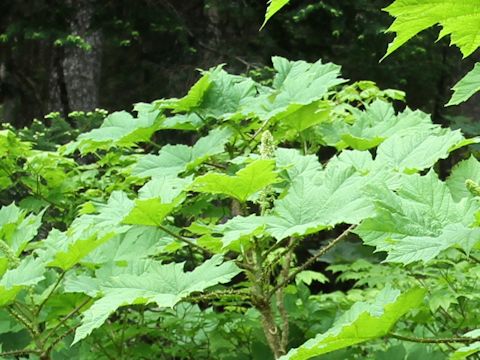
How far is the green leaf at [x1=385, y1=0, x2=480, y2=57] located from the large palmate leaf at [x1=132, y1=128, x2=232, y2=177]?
1290 millimetres

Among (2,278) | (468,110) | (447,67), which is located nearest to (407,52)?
(447,67)

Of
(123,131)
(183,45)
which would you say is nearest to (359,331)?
(123,131)

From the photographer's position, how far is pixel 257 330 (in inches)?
108

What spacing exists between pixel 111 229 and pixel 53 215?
5.23 ft

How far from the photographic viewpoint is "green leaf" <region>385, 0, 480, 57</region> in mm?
1138

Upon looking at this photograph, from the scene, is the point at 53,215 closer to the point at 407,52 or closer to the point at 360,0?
the point at 360,0

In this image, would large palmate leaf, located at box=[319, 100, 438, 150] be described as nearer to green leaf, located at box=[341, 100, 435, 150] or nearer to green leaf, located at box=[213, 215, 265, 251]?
green leaf, located at box=[341, 100, 435, 150]

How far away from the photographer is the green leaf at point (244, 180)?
184 centimetres

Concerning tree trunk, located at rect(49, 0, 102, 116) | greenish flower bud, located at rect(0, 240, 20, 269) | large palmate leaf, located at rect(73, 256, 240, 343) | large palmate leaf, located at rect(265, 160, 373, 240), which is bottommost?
tree trunk, located at rect(49, 0, 102, 116)

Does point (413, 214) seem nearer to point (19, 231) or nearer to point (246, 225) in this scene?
point (246, 225)

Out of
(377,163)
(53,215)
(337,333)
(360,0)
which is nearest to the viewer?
(337,333)

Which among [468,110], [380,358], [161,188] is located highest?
[161,188]

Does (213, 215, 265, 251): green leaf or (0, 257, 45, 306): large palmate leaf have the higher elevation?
(213, 215, 265, 251): green leaf

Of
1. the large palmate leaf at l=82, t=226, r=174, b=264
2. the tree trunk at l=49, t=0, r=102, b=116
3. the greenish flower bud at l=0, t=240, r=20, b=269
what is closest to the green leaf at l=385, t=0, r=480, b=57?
the large palmate leaf at l=82, t=226, r=174, b=264
